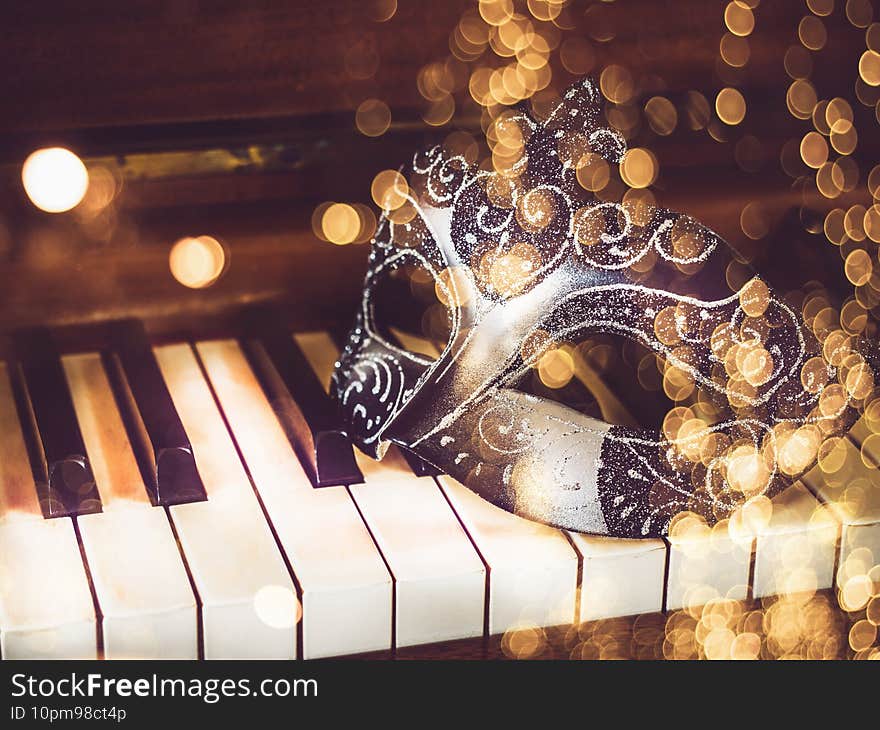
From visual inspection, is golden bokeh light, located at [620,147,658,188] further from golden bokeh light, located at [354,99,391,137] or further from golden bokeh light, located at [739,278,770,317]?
golden bokeh light, located at [739,278,770,317]

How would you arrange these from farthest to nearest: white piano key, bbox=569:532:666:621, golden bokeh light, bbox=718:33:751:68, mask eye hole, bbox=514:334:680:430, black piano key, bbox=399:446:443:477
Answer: golden bokeh light, bbox=718:33:751:68, mask eye hole, bbox=514:334:680:430, black piano key, bbox=399:446:443:477, white piano key, bbox=569:532:666:621

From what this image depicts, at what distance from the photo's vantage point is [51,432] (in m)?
1.02

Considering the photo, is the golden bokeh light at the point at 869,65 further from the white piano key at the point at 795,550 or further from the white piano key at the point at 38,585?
the white piano key at the point at 38,585

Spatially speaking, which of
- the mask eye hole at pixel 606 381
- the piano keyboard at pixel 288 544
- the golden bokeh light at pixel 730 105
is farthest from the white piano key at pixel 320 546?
the golden bokeh light at pixel 730 105

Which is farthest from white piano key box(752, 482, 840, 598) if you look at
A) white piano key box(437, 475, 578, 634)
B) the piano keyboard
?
white piano key box(437, 475, 578, 634)

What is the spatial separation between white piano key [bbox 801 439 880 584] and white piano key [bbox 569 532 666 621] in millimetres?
164

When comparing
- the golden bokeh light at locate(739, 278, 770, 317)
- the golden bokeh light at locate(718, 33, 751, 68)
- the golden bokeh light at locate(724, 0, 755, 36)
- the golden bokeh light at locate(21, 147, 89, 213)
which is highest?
the golden bokeh light at locate(724, 0, 755, 36)

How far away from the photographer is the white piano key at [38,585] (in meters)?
0.82

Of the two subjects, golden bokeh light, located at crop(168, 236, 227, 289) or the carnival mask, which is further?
golden bokeh light, located at crop(168, 236, 227, 289)

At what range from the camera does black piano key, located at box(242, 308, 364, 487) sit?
102 cm

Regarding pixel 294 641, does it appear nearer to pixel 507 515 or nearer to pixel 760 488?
pixel 507 515

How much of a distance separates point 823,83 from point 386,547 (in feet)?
2.43

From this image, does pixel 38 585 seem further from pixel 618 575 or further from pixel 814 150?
pixel 814 150

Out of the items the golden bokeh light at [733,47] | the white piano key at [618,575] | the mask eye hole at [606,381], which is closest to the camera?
the white piano key at [618,575]
